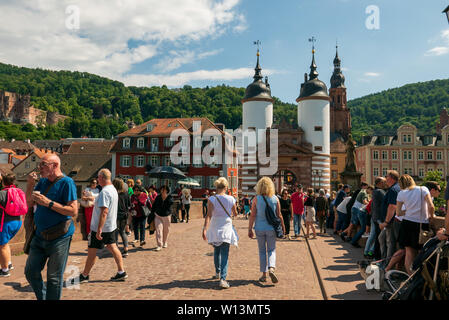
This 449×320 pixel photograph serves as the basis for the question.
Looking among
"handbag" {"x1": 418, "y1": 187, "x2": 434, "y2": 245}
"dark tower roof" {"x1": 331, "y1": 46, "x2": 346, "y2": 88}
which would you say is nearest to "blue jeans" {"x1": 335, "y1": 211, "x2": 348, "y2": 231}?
"handbag" {"x1": 418, "y1": 187, "x2": 434, "y2": 245}

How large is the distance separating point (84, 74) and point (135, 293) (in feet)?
630

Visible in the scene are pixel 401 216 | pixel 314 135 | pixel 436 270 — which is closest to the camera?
pixel 436 270

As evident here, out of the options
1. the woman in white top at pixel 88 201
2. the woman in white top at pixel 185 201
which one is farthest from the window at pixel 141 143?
the woman in white top at pixel 88 201

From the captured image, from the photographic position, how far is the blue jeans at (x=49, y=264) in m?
4.62

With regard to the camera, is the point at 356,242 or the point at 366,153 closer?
the point at 356,242

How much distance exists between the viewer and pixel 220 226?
271 inches

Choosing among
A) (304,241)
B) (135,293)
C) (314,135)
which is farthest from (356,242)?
(314,135)

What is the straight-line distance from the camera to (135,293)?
241 inches

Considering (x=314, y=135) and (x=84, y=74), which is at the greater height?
(x=84, y=74)

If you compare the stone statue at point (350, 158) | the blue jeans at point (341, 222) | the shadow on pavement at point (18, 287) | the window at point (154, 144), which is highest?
the window at point (154, 144)

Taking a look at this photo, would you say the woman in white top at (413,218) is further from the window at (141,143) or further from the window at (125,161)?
the window at (125,161)

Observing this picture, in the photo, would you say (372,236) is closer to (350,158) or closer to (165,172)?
(165,172)

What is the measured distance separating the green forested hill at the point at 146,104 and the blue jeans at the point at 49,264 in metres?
77.7
